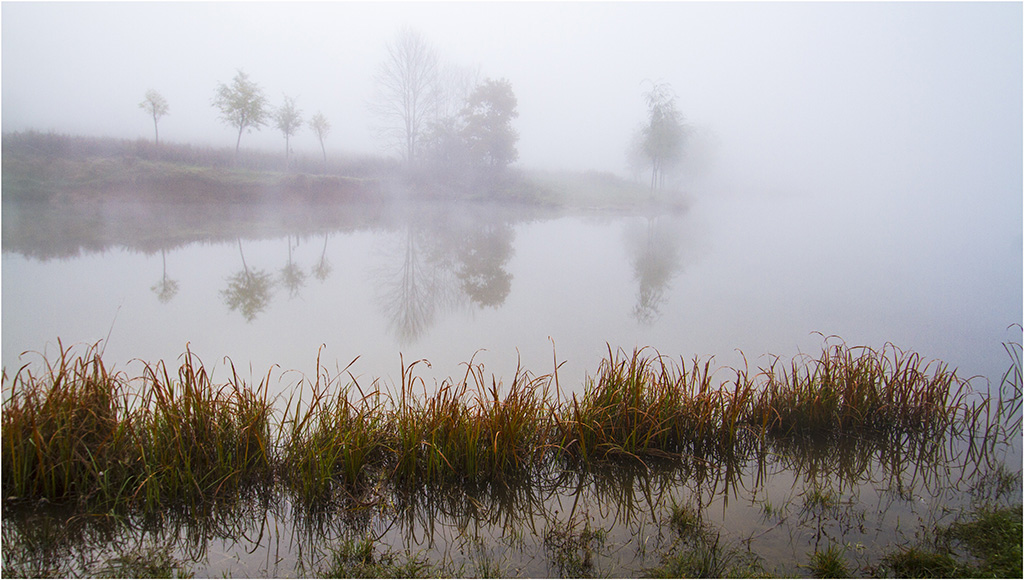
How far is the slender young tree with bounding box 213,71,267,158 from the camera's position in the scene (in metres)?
13.1

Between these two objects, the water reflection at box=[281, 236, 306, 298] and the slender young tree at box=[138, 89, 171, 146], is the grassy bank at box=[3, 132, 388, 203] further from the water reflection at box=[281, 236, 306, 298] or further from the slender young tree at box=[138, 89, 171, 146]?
the water reflection at box=[281, 236, 306, 298]

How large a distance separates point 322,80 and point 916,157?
19.4m

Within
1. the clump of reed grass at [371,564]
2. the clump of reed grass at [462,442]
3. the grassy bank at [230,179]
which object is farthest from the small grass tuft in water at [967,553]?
the grassy bank at [230,179]

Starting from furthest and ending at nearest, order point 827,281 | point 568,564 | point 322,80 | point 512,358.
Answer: point 322,80 → point 827,281 → point 512,358 → point 568,564

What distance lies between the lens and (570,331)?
414 centimetres

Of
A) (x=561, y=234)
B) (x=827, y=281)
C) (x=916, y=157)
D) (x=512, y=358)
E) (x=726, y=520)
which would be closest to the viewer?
(x=726, y=520)

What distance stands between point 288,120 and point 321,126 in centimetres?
95

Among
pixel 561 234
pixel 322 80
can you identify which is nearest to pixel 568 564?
pixel 561 234

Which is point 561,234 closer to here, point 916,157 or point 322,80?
point 322,80

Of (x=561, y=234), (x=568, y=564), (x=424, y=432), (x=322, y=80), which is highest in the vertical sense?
(x=322, y=80)

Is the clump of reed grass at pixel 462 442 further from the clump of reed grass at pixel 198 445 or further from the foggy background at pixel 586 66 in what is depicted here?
the foggy background at pixel 586 66

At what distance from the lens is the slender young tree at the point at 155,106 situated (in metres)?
12.4

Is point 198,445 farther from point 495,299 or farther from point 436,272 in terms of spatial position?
point 436,272

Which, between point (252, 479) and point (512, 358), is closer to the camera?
point (252, 479)
